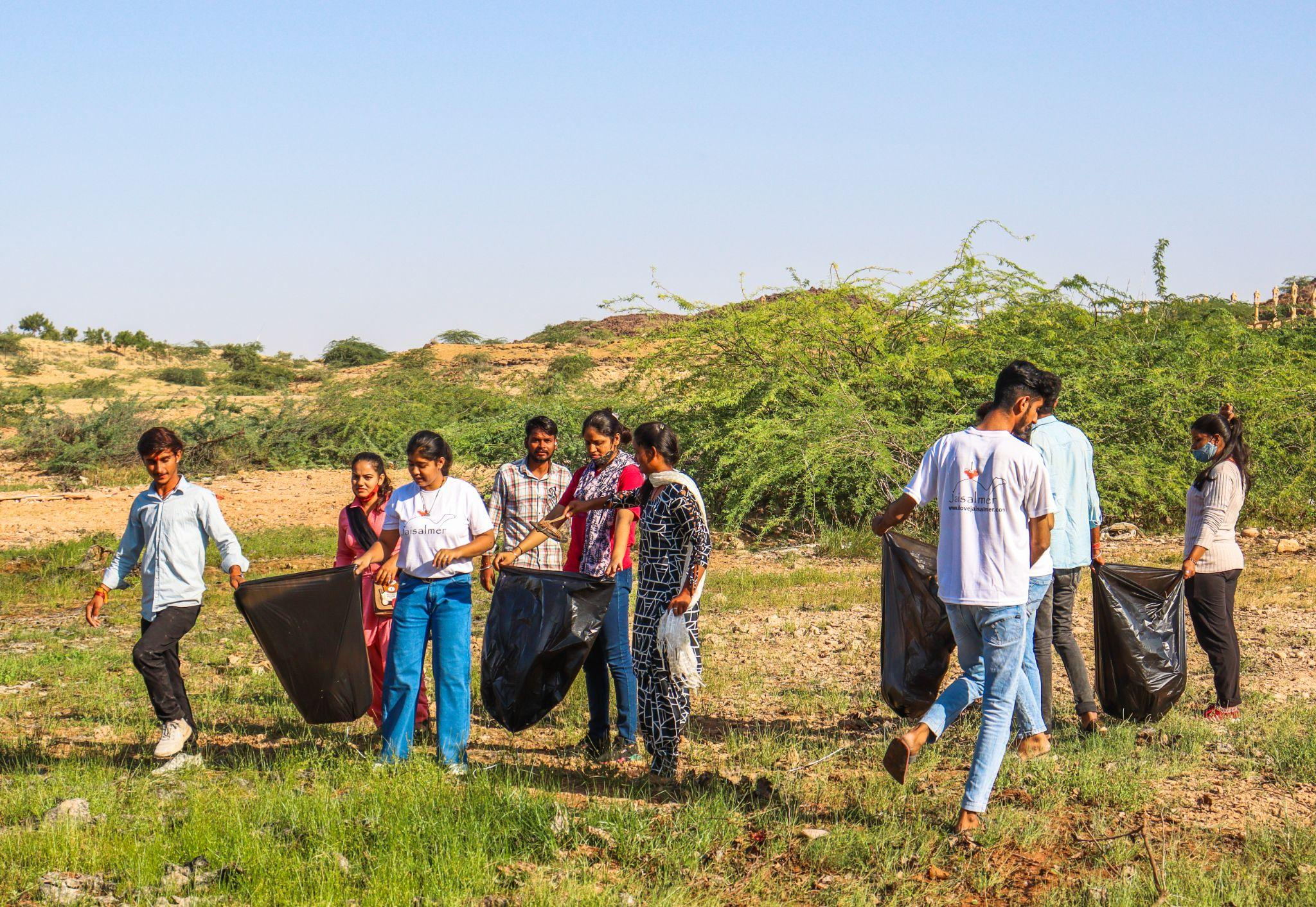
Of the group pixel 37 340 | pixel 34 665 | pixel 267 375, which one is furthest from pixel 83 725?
pixel 37 340

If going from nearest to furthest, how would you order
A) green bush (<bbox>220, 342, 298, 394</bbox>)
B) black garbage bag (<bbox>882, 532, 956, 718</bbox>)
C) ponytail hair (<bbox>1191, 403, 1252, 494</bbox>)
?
black garbage bag (<bbox>882, 532, 956, 718</bbox>) < ponytail hair (<bbox>1191, 403, 1252, 494</bbox>) < green bush (<bbox>220, 342, 298, 394</bbox>)

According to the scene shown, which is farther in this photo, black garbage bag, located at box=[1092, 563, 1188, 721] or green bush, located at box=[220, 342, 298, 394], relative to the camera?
green bush, located at box=[220, 342, 298, 394]

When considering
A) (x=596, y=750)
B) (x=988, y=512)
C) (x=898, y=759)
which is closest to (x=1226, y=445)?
(x=988, y=512)

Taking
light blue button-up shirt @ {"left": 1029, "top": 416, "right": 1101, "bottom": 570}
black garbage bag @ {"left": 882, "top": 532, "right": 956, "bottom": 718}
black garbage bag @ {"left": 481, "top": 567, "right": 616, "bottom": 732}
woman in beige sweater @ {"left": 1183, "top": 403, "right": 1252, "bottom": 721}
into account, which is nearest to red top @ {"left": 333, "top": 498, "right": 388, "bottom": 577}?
black garbage bag @ {"left": 481, "top": 567, "right": 616, "bottom": 732}

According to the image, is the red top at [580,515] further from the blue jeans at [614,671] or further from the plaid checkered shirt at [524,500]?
the plaid checkered shirt at [524,500]

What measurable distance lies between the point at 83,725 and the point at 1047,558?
492 cm

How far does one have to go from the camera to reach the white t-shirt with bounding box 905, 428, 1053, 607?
4059 mm

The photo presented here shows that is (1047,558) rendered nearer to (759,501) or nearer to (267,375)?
(759,501)

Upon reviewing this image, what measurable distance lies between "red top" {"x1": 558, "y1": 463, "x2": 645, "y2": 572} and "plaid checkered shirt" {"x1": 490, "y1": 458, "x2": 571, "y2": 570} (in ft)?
1.20

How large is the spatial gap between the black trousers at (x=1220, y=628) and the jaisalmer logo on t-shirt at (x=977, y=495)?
2470 millimetres

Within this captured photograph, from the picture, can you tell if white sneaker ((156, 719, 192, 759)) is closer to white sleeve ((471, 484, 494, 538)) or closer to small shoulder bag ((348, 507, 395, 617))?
small shoulder bag ((348, 507, 395, 617))

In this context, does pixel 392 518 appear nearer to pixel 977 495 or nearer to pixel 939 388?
pixel 977 495

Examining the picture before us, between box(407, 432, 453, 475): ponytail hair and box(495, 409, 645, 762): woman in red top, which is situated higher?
box(407, 432, 453, 475): ponytail hair

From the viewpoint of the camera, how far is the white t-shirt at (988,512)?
406 cm
